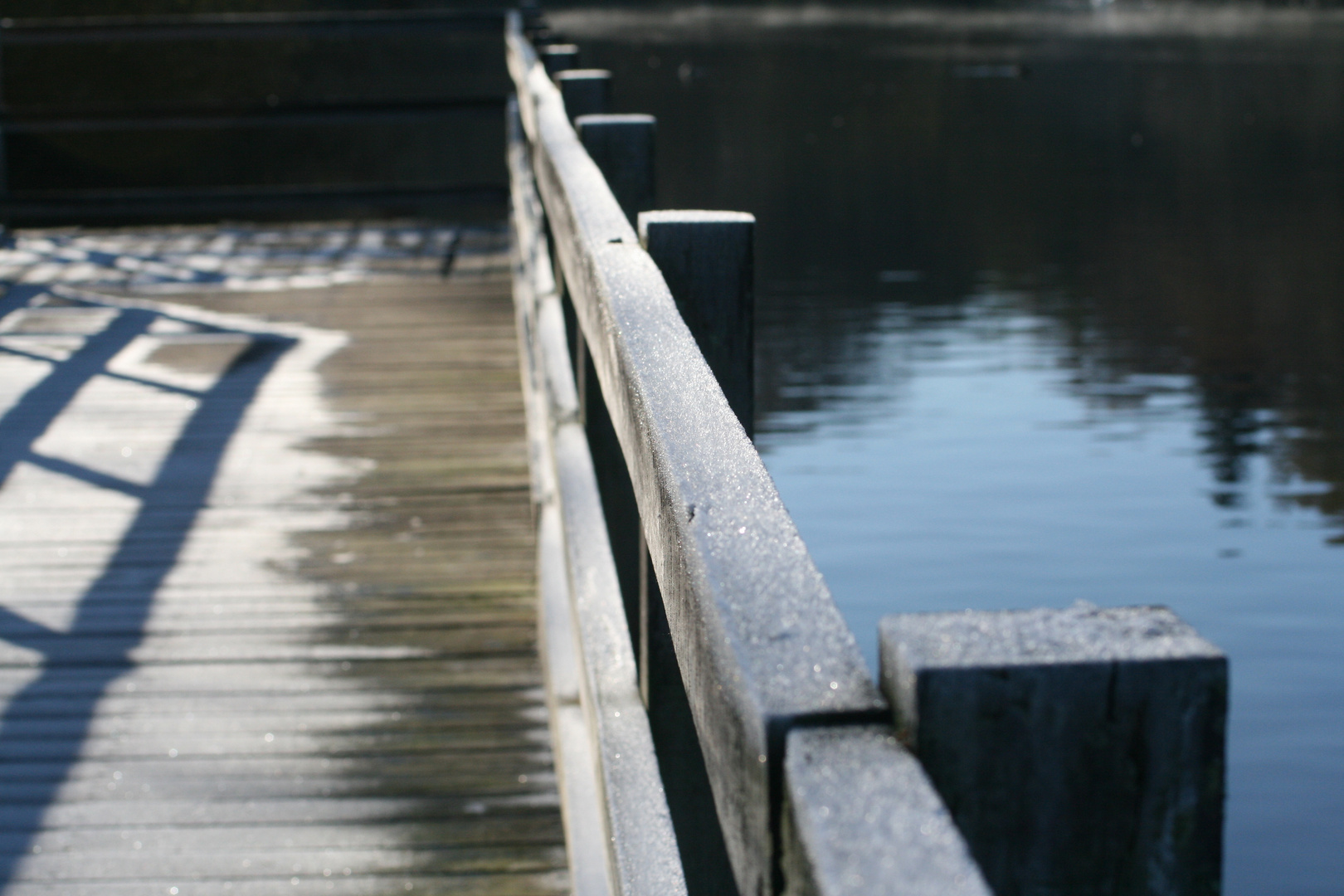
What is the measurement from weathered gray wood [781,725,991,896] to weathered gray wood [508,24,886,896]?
23mm

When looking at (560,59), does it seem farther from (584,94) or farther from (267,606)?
(267,606)

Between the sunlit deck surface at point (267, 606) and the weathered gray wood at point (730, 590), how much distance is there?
1294mm

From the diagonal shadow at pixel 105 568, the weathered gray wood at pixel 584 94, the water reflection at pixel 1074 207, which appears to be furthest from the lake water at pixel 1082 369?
the weathered gray wood at pixel 584 94

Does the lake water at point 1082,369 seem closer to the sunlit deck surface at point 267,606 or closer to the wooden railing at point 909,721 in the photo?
the sunlit deck surface at point 267,606

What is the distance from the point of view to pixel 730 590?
85 cm

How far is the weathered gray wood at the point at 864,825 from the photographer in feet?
2.02

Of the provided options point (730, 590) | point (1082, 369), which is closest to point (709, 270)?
point (730, 590)

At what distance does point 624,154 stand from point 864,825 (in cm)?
258

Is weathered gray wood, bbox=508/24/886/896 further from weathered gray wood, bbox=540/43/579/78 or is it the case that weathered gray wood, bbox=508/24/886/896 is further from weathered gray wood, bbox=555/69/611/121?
weathered gray wood, bbox=540/43/579/78

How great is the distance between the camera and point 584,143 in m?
3.12

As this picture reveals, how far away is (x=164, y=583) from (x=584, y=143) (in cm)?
146

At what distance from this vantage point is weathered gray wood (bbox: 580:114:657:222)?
309 cm

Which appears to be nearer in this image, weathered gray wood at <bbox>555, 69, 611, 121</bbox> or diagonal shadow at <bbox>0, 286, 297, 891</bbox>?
diagonal shadow at <bbox>0, 286, 297, 891</bbox>

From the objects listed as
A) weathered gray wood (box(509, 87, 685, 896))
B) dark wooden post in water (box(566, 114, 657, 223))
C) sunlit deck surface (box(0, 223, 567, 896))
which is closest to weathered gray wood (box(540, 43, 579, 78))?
sunlit deck surface (box(0, 223, 567, 896))
